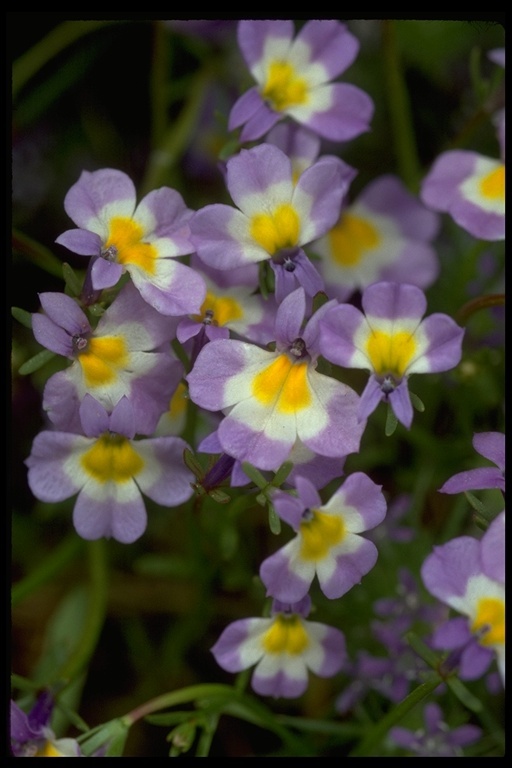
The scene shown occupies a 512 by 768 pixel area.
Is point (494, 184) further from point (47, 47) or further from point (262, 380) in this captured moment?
point (47, 47)

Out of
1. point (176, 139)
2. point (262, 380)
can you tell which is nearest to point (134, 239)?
point (262, 380)

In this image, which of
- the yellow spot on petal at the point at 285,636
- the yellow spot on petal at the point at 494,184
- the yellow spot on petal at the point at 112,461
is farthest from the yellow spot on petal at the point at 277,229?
the yellow spot on petal at the point at 285,636

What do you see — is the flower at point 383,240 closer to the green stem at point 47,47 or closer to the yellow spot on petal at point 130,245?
the yellow spot on petal at point 130,245

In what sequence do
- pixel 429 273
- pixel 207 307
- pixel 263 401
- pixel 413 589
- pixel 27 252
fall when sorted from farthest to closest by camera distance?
pixel 429 273 < pixel 413 589 < pixel 27 252 < pixel 207 307 < pixel 263 401

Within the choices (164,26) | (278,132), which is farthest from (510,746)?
(164,26)

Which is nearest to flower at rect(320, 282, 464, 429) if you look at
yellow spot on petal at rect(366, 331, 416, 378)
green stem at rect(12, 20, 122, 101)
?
yellow spot on petal at rect(366, 331, 416, 378)
